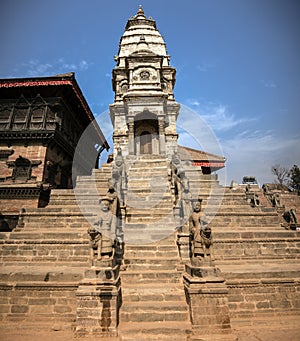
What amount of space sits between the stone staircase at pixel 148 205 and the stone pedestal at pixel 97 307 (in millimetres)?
2709

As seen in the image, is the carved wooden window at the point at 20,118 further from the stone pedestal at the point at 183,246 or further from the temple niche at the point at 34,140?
the stone pedestal at the point at 183,246

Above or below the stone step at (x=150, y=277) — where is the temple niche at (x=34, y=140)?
above

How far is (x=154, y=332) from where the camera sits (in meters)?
5.12

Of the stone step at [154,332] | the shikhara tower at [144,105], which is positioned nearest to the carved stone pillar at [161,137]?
the shikhara tower at [144,105]

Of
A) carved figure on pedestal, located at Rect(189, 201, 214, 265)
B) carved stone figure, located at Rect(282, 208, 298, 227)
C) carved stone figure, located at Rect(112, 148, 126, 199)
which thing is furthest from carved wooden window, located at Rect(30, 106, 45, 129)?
carved stone figure, located at Rect(282, 208, 298, 227)

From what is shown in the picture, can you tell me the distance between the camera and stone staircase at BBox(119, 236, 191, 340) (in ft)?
16.9

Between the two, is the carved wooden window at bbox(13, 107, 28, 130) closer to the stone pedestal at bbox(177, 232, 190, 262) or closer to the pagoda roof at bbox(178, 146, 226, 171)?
the stone pedestal at bbox(177, 232, 190, 262)

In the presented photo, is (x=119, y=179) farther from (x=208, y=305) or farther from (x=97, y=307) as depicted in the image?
(x=208, y=305)

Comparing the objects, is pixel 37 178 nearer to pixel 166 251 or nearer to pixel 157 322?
pixel 166 251

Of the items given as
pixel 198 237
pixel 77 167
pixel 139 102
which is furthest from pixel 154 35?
pixel 198 237

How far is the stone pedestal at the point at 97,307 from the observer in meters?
5.13

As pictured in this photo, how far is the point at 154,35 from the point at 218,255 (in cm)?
2675

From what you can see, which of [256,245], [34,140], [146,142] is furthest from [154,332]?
[146,142]

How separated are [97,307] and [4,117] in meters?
16.3
